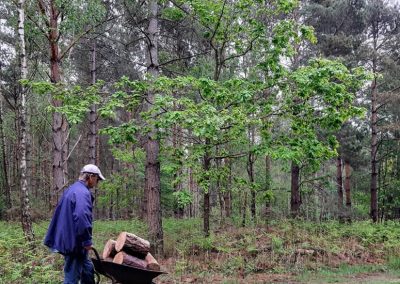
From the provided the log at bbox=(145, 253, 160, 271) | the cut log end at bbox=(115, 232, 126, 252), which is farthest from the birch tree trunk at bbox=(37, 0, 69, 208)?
the log at bbox=(145, 253, 160, 271)

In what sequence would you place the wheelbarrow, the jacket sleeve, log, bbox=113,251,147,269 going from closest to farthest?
the jacket sleeve, the wheelbarrow, log, bbox=113,251,147,269

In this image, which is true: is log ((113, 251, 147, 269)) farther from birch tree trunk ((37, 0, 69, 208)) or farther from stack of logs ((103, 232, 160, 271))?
birch tree trunk ((37, 0, 69, 208))

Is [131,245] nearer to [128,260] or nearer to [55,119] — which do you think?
[128,260]

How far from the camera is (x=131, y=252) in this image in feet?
22.2

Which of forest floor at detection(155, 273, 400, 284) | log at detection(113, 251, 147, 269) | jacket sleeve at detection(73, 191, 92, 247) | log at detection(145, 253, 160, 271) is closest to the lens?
jacket sleeve at detection(73, 191, 92, 247)

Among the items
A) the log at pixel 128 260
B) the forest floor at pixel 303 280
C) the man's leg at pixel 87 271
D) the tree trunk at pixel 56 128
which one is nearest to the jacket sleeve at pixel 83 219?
the man's leg at pixel 87 271

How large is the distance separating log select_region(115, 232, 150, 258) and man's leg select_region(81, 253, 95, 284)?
802 mm

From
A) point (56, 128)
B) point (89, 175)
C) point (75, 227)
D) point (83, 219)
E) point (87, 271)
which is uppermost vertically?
point (56, 128)

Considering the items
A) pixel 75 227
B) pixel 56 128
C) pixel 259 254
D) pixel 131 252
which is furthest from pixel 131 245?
pixel 56 128

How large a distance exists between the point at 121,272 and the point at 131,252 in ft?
Answer: 4.06

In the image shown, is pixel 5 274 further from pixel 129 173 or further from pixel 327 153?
pixel 129 173

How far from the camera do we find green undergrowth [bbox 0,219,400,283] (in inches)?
353

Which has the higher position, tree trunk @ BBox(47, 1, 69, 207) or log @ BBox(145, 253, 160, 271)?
tree trunk @ BBox(47, 1, 69, 207)

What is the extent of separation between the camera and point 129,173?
82.4 feet
